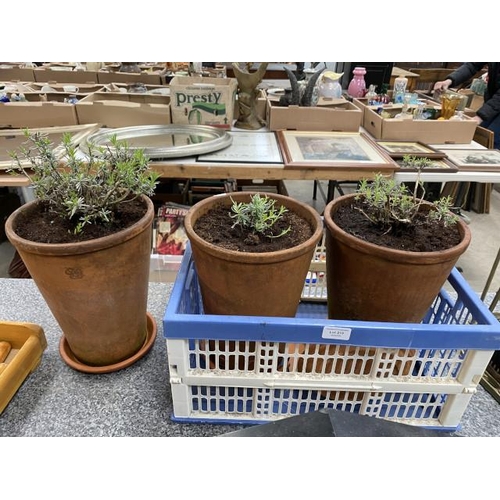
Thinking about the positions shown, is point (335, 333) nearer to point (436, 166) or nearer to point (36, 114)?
point (436, 166)

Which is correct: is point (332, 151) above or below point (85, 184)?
below

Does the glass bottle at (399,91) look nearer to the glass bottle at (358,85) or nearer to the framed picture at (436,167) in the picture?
the glass bottle at (358,85)

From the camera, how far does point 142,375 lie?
0.80 meters

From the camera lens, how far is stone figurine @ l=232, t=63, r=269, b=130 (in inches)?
66.4

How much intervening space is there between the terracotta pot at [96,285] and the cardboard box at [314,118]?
1192 mm

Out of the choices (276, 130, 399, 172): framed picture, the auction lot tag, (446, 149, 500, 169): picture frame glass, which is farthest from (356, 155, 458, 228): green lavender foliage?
(446, 149, 500, 169): picture frame glass

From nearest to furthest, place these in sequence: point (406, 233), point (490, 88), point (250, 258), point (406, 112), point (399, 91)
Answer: point (250, 258) → point (406, 233) → point (406, 112) → point (399, 91) → point (490, 88)

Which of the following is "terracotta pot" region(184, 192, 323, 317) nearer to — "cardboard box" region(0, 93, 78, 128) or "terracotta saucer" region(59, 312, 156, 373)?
"terracotta saucer" region(59, 312, 156, 373)

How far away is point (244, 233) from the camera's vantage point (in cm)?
70

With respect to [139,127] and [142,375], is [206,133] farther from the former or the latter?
[142,375]

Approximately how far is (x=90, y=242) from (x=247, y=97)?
138 cm

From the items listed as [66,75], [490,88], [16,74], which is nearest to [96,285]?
[66,75]

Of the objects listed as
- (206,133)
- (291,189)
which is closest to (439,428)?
(206,133)

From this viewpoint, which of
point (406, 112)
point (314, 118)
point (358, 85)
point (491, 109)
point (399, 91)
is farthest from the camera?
point (491, 109)
